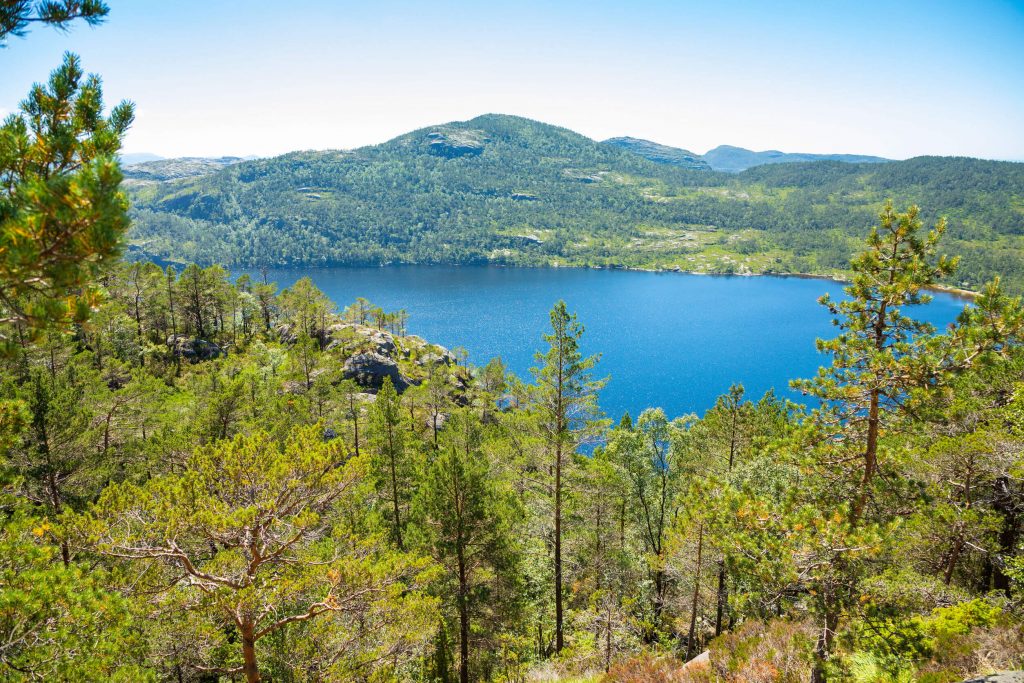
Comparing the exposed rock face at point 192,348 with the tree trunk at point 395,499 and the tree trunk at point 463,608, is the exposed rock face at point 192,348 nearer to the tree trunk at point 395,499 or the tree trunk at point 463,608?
the tree trunk at point 395,499

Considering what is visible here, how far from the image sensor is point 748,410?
30125 millimetres

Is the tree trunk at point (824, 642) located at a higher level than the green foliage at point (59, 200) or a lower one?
lower

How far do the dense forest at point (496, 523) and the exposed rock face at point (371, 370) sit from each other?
32375mm

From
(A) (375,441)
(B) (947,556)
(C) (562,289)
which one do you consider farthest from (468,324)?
(B) (947,556)

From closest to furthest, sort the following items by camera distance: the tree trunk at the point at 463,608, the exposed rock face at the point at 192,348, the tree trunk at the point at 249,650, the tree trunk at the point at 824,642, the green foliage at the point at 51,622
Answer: the green foliage at the point at 51,622 < the tree trunk at the point at 824,642 < the tree trunk at the point at 249,650 < the tree trunk at the point at 463,608 < the exposed rock face at the point at 192,348

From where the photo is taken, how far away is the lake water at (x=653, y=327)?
9038 cm

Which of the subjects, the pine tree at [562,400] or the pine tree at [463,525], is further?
the pine tree at [562,400]

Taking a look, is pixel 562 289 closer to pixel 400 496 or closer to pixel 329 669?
pixel 400 496

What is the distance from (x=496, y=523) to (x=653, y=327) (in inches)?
4556

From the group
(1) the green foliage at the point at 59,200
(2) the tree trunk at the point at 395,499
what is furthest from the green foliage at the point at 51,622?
(2) the tree trunk at the point at 395,499

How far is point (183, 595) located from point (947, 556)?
2201 centimetres

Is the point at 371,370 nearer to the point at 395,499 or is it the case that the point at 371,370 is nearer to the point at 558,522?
the point at 395,499

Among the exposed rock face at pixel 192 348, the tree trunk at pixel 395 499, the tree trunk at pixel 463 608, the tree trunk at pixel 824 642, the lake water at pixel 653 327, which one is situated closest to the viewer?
the tree trunk at pixel 824 642

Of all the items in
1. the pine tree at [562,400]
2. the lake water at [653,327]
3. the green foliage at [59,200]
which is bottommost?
the lake water at [653,327]
